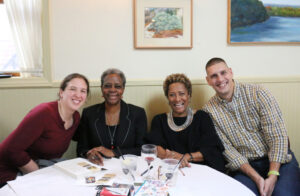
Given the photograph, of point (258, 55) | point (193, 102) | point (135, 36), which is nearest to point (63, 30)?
point (135, 36)

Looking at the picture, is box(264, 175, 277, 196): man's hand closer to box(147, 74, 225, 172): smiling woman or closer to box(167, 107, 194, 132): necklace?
box(147, 74, 225, 172): smiling woman

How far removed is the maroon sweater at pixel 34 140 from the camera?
5.08 ft

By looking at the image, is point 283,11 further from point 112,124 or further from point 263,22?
point 112,124

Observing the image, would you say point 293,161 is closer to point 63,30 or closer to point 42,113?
point 42,113

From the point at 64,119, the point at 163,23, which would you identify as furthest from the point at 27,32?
the point at 163,23

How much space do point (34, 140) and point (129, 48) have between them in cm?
124

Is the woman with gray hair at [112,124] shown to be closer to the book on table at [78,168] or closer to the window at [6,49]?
the book on table at [78,168]

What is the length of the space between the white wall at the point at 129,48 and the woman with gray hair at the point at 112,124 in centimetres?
39

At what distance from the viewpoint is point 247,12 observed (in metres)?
2.47

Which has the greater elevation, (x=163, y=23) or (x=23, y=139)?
(x=163, y=23)

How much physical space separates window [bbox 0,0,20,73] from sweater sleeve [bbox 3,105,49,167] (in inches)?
42.1

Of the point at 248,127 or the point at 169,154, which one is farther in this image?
the point at 248,127

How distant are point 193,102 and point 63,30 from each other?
1483 mm

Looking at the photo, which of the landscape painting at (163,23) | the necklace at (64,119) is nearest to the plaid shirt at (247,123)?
the landscape painting at (163,23)
